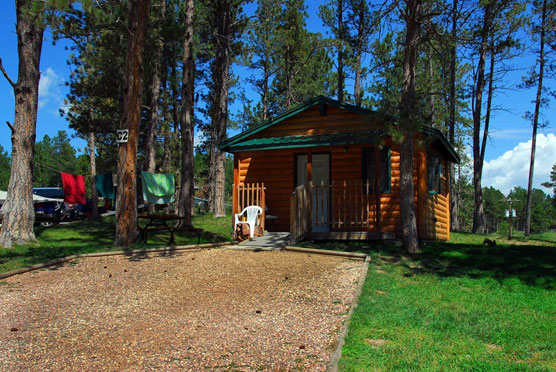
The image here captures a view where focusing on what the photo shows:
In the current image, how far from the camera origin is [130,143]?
10.1 meters

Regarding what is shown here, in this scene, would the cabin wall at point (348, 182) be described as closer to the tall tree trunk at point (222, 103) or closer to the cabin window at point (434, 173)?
the cabin window at point (434, 173)

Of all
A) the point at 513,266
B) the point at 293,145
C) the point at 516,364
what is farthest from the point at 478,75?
the point at 516,364

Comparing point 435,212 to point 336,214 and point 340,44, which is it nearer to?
point 336,214

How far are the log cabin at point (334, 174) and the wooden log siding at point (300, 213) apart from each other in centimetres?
2

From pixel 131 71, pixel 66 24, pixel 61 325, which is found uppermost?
pixel 66 24

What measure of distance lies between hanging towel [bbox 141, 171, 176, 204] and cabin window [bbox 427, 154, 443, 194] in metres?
10.3

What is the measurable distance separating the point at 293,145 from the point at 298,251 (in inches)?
130

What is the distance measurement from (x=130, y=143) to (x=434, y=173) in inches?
337

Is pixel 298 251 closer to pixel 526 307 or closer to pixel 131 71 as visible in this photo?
pixel 526 307

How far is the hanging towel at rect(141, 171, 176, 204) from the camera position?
17.2m

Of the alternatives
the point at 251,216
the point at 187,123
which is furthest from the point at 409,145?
the point at 187,123

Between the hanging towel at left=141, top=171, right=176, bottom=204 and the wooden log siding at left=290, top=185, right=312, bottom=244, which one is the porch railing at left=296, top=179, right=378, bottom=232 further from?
the hanging towel at left=141, top=171, right=176, bottom=204

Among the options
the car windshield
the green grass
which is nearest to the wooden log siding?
the green grass

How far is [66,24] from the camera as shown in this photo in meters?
16.3
